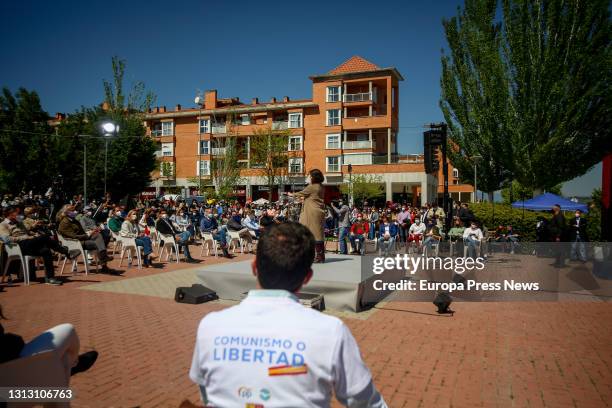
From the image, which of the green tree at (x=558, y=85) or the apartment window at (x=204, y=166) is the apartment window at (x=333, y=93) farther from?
the green tree at (x=558, y=85)

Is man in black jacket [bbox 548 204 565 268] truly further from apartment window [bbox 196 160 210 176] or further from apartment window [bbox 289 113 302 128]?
apartment window [bbox 196 160 210 176]

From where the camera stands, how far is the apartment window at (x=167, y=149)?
5525cm

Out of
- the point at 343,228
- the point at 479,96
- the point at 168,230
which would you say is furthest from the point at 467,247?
the point at 479,96

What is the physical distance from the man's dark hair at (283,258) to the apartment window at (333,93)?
46.6m

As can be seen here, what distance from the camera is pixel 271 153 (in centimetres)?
4481

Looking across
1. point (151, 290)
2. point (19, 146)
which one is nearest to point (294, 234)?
point (151, 290)

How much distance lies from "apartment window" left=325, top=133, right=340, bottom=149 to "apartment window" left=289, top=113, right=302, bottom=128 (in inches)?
160

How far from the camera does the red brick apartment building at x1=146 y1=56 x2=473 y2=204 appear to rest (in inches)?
1751

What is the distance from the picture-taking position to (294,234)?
70.0 inches

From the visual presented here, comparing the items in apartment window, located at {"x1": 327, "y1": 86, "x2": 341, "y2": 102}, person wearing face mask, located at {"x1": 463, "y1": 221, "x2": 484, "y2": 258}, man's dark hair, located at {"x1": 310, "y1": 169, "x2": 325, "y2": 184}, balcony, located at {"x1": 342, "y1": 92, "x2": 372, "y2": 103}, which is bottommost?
person wearing face mask, located at {"x1": 463, "y1": 221, "x2": 484, "y2": 258}

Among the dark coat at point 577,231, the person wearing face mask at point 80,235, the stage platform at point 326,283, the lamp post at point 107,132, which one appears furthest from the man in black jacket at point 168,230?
the lamp post at point 107,132

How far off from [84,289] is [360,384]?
341 inches

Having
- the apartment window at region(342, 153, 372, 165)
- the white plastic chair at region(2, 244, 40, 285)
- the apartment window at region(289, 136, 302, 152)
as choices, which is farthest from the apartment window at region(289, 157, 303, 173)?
the white plastic chair at region(2, 244, 40, 285)

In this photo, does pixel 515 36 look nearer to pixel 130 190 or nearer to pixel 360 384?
pixel 360 384
